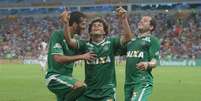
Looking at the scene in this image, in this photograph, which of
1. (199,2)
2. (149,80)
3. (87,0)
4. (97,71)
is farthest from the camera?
(87,0)

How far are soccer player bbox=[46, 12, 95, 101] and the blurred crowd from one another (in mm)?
41795

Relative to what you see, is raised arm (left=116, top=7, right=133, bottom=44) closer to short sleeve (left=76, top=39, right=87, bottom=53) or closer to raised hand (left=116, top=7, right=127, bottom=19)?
raised hand (left=116, top=7, right=127, bottom=19)

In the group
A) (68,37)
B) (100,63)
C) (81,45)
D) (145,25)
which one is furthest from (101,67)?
(145,25)

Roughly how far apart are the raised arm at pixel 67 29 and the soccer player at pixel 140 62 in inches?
48.1

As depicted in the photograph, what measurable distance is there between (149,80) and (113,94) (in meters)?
1.21

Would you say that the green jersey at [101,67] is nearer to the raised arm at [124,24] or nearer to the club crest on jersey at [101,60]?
the club crest on jersey at [101,60]

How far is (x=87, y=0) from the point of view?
64.4 m

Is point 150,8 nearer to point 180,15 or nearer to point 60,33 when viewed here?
point 180,15

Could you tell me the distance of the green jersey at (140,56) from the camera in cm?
961

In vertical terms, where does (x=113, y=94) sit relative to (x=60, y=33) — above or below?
below

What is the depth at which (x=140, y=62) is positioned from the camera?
944 centimetres

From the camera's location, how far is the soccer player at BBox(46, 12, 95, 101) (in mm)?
8445

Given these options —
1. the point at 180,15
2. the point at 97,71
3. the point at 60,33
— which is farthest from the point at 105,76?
the point at 180,15

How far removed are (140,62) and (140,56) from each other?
0.76 ft
